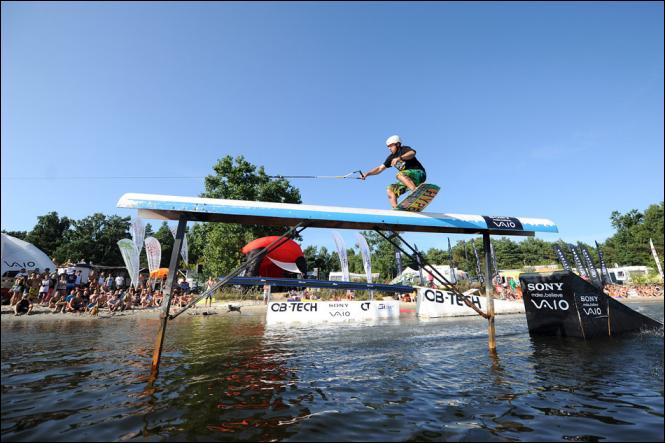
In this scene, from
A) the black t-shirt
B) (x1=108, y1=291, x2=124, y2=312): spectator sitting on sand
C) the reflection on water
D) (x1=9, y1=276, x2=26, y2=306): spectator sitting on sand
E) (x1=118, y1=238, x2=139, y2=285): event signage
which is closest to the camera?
the reflection on water

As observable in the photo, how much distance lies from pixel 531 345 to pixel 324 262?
202 ft

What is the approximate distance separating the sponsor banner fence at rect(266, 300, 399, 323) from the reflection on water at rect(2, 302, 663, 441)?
7.52 meters

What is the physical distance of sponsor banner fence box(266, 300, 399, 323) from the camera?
56.1 feet

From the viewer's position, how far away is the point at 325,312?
17656 mm

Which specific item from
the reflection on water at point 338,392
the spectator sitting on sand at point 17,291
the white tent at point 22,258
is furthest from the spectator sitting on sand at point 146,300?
the reflection on water at point 338,392

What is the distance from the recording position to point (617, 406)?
4.55m

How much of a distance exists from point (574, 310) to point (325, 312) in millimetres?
11004

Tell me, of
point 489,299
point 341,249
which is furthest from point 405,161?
point 341,249

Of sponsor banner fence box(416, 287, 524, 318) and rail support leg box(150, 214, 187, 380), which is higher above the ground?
rail support leg box(150, 214, 187, 380)

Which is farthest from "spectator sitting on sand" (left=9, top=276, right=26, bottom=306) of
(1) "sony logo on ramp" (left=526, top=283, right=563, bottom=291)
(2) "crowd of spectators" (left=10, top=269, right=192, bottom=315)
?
(1) "sony logo on ramp" (left=526, top=283, right=563, bottom=291)

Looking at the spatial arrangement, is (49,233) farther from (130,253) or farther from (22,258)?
(130,253)

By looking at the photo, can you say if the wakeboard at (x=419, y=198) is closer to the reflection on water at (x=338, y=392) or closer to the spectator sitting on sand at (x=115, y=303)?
the reflection on water at (x=338, y=392)

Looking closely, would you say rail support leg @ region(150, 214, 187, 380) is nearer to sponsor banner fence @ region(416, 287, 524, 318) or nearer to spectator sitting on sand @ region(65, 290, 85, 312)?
sponsor banner fence @ region(416, 287, 524, 318)

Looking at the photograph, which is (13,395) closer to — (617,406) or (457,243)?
(617,406)
